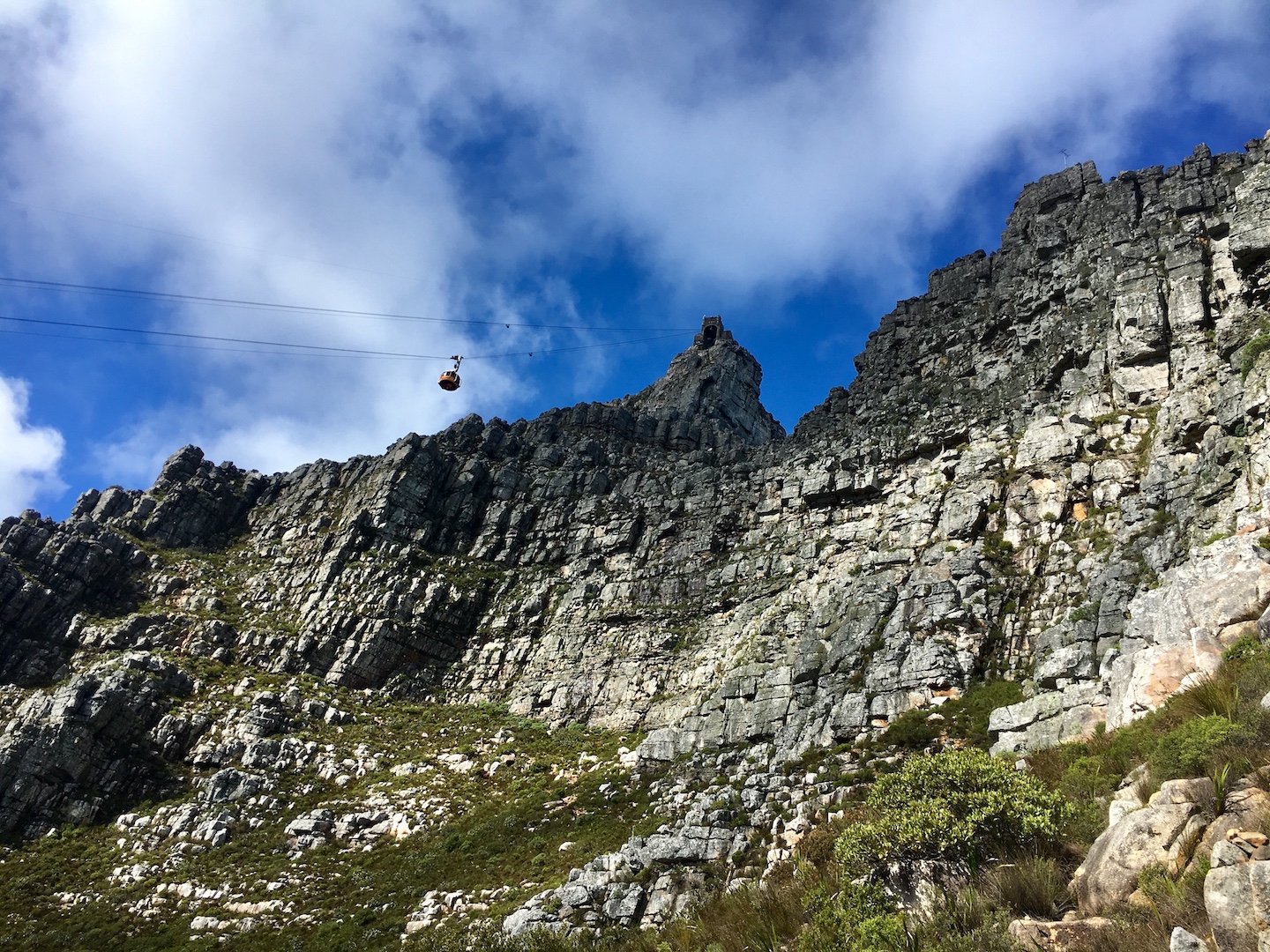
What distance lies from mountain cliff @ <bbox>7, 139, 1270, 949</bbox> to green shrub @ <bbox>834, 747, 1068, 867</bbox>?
7.01 metres

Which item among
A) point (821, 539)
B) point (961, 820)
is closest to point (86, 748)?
point (821, 539)

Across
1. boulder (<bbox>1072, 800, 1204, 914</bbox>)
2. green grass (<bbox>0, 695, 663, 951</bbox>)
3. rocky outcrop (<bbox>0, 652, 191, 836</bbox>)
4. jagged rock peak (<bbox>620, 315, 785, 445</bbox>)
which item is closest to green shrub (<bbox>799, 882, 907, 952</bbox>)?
boulder (<bbox>1072, 800, 1204, 914</bbox>)

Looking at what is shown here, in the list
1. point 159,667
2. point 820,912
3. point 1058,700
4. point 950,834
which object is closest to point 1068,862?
point 950,834

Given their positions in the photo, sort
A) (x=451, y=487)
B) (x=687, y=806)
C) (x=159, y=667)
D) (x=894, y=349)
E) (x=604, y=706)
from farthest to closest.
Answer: (x=451, y=487), (x=894, y=349), (x=159, y=667), (x=604, y=706), (x=687, y=806)

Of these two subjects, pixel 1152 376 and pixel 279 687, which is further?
pixel 279 687

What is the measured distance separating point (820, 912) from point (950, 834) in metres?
2.66

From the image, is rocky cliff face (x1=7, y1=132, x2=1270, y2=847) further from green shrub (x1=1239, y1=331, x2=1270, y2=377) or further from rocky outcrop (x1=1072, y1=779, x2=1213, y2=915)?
rocky outcrop (x1=1072, y1=779, x2=1213, y2=915)

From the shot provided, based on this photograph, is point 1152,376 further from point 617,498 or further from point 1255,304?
point 617,498

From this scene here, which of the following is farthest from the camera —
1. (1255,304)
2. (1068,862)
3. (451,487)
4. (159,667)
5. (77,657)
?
(451,487)

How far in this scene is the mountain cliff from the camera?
2834cm

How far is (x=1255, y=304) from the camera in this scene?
36531mm

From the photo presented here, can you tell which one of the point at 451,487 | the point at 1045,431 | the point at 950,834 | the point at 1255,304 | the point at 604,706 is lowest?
the point at 950,834

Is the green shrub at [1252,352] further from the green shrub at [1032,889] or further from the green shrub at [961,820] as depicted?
the green shrub at [1032,889]

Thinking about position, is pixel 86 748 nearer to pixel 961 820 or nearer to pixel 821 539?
pixel 821 539
